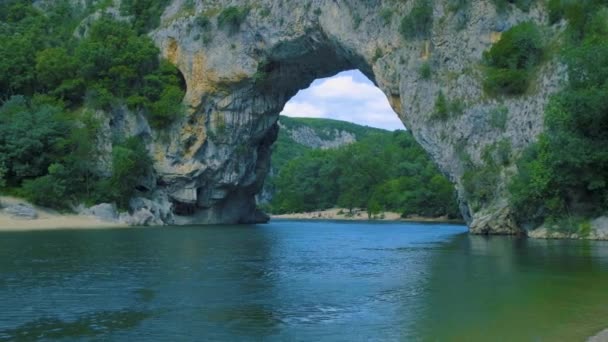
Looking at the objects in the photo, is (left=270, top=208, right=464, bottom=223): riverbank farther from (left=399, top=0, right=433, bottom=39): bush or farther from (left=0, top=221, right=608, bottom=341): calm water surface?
(left=0, top=221, right=608, bottom=341): calm water surface

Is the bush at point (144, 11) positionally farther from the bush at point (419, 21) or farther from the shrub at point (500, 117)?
the shrub at point (500, 117)

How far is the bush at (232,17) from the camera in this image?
5331 centimetres

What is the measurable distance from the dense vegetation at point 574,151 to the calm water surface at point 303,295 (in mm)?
6720

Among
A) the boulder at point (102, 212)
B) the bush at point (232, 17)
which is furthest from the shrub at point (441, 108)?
the boulder at point (102, 212)

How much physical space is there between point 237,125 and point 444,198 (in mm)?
32294

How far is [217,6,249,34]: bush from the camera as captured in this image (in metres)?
53.3

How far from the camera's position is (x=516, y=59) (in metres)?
38.0

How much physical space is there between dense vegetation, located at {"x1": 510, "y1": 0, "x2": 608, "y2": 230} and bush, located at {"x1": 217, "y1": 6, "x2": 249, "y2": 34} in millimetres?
27943

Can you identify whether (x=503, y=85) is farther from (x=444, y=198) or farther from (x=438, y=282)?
(x=444, y=198)

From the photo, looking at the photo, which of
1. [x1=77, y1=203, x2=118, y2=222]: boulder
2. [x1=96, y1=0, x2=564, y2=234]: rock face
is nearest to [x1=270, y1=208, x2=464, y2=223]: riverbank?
[x1=96, y1=0, x2=564, y2=234]: rock face

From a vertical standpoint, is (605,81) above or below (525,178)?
above

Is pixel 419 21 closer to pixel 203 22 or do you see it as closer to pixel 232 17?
pixel 232 17

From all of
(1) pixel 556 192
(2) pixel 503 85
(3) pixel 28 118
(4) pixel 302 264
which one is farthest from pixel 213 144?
(4) pixel 302 264

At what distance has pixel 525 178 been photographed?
33219mm
